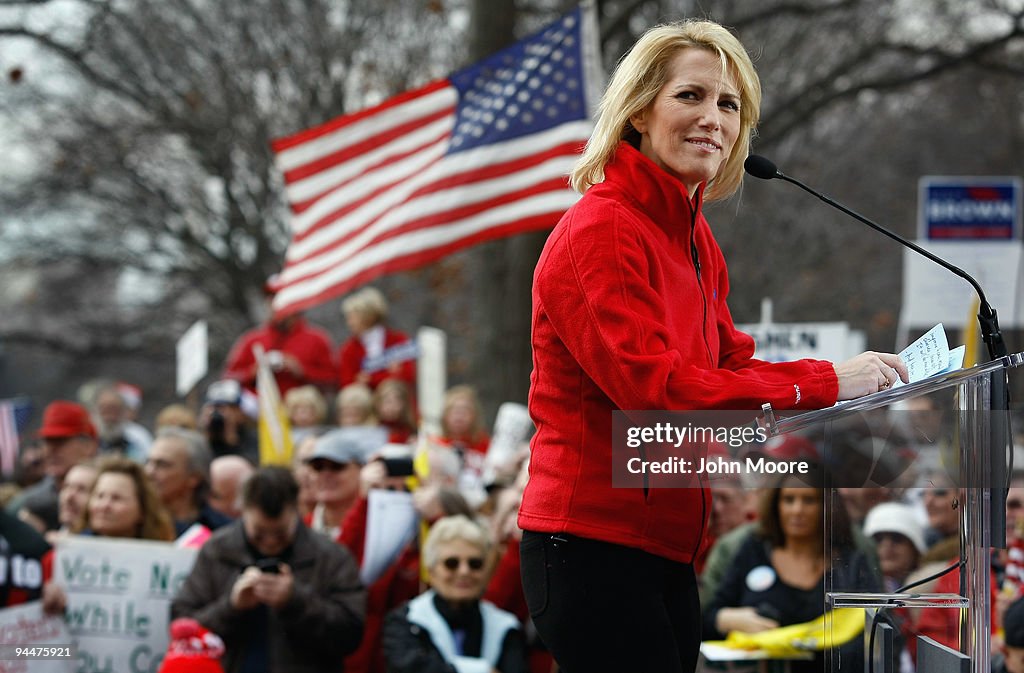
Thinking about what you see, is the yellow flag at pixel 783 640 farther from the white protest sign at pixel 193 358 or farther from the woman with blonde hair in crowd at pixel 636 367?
the white protest sign at pixel 193 358

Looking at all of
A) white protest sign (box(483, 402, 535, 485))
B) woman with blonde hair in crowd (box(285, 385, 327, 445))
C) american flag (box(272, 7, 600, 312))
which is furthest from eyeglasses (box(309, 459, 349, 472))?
woman with blonde hair in crowd (box(285, 385, 327, 445))

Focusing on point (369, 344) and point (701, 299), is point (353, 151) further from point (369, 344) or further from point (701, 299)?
point (701, 299)

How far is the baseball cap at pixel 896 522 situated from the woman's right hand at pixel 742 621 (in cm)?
267

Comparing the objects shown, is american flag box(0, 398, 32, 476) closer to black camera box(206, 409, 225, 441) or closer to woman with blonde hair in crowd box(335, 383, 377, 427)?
black camera box(206, 409, 225, 441)

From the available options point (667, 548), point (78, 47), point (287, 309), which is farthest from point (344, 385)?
point (667, 548)

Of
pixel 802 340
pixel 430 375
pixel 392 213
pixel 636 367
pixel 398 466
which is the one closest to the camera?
pixel 636 367

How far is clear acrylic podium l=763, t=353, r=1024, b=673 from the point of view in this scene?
2.99 metres

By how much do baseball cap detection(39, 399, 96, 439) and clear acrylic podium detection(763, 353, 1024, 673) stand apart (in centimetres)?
775

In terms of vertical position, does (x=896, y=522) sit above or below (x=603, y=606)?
above

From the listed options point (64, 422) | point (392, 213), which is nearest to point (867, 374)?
point (392, 213)

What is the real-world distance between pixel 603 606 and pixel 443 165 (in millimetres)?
5766

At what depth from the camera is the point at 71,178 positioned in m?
20.4

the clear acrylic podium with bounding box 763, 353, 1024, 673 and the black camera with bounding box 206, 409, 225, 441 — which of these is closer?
→ the clear acrylic podium with bounding box 763, 353, 1024, 673

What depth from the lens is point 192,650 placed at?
597 centimetres
